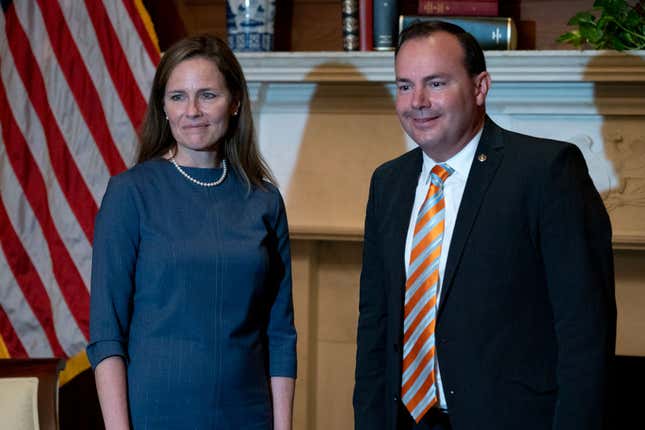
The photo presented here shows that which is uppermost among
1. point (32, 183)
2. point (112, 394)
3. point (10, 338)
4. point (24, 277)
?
point (32, 183)

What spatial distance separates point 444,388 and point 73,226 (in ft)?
6.42

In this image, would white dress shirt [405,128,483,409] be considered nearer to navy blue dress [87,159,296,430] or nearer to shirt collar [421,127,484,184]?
shirt collar [421,127,484,184]

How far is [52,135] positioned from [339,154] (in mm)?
1098

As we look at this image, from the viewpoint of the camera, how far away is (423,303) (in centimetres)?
203

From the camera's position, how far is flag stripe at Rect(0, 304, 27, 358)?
11.5 feet

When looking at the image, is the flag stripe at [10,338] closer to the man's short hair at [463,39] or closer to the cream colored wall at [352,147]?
the cream colored wall at [352,147]

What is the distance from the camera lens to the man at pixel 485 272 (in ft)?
6.02

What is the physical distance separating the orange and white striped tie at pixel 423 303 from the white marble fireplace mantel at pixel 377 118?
1.28m

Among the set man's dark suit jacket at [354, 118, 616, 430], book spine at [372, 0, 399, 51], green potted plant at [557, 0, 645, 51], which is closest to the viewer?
man's dark suit jacket at [354, 118, 616, 430]

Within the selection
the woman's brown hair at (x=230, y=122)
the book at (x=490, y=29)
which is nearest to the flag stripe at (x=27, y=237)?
the woman's brown hair at (x=230, y=122)

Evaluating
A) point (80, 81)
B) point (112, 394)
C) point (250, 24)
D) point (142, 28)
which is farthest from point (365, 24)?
point (112, 394)

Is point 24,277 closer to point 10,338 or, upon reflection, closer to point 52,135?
point 10,338

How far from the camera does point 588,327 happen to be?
182 cm

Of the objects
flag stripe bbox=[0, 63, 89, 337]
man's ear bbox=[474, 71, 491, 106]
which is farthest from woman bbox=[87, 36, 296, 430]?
flag stripe bbox=[0, 63, 89, 337]
